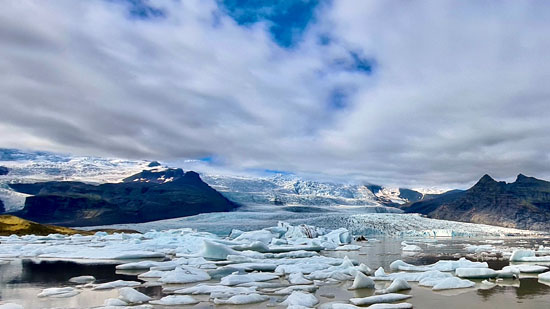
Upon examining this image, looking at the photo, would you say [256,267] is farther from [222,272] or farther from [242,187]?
[242,187]

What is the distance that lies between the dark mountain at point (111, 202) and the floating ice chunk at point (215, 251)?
70977mm

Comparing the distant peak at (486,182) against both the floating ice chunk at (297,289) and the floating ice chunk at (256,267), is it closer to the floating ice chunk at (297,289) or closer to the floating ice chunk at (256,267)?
the floating ice chunk at (256,267)

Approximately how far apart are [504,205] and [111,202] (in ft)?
357

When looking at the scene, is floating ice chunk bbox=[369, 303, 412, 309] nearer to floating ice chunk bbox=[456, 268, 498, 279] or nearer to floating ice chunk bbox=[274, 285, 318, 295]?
floating ice chunk bbox=[274, 285, 318, 295]

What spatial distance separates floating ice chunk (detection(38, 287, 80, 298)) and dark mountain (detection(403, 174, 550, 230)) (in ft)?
349

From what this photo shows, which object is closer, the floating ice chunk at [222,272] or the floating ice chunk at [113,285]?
the floating ice chunk at [113,285]

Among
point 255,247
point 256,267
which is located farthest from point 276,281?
point 255,247

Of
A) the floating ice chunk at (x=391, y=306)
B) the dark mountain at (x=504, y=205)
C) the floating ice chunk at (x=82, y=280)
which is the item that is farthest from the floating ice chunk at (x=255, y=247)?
the dark mountain at (x=504, y=205)

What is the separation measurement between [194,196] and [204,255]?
95005 mm

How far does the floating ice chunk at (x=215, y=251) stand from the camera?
1521cm

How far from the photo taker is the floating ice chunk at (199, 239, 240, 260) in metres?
15.2

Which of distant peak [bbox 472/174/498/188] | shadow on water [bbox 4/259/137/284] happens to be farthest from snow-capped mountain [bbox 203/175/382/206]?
shadow on water [bbox 4/259/137/284]

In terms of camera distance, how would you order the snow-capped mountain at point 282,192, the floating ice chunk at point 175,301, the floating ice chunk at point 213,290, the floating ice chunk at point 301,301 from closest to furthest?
the floating ice chunk at point 301,301 → the floating ice chunk at point 175,301 → the floating ice chunk at point 213,290 → the snow-capped mountain at point 282,192

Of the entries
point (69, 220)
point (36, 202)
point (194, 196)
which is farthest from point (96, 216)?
point (194, 196)
